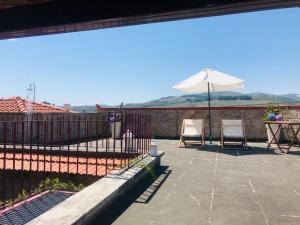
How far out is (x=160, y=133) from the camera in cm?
1196

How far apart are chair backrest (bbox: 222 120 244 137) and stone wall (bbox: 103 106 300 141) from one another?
2110 mm

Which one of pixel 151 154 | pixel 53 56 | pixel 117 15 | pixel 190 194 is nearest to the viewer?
pixel 117 15

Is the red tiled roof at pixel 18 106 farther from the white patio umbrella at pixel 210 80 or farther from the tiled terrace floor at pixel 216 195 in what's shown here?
the tiled terrace floor at pixel 216 195

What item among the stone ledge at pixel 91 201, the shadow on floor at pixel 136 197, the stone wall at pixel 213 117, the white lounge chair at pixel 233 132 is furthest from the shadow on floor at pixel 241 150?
the stone ledge at pixel 91 201

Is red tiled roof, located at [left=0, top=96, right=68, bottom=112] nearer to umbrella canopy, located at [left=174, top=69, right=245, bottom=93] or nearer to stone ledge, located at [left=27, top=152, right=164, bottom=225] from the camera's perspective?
umbrella canopy, located at [left=174, top=69, right=245, bottom=93]

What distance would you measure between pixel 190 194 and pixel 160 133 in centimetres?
790

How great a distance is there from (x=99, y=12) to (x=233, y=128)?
302 inches

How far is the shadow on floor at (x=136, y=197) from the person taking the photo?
10.2 ft

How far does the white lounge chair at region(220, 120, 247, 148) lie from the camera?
867 centimetres

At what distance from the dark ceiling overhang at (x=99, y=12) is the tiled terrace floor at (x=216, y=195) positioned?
78.0 inches

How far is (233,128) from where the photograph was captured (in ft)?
29.6

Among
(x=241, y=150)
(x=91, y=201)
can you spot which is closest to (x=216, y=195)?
(x=91, y=201)

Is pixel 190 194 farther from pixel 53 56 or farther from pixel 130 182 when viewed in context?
pixel 53 56

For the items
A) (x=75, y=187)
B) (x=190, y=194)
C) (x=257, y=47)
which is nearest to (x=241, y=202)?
(x=190, y=194)
